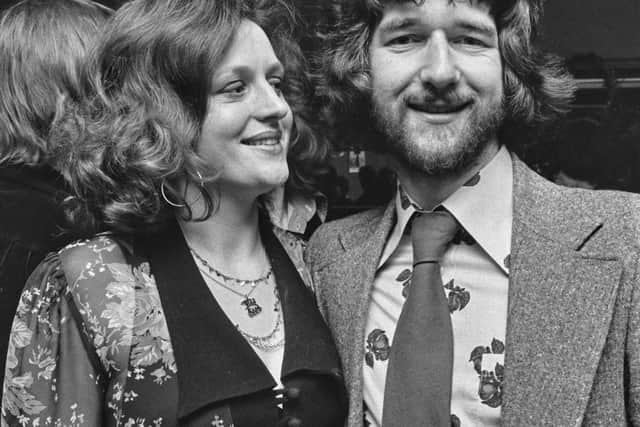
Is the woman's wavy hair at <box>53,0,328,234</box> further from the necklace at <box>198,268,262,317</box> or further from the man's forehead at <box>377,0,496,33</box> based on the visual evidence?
the man's forehead at <box>377,0,496,33</box>

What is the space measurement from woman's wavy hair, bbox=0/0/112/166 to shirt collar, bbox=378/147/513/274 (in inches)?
34.5

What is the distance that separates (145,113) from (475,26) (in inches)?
31.1

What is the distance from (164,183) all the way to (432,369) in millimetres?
726

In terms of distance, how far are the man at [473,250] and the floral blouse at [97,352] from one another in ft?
0.85

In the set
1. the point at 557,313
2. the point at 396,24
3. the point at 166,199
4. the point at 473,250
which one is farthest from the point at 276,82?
the point at 557,313

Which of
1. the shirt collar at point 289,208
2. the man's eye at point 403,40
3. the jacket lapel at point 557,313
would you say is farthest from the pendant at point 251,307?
the man's eye at point 403,40

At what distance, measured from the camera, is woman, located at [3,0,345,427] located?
1.64m

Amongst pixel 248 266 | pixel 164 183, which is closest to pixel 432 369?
pixel 248 266

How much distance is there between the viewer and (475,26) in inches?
73.4

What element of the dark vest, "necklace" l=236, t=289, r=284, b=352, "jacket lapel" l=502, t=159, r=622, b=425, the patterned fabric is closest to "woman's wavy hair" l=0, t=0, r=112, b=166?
the dark vest

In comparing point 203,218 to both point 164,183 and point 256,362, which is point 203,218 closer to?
point 164,183

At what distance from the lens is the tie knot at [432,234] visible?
5.85 ft

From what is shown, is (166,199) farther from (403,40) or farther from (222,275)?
(403,40)

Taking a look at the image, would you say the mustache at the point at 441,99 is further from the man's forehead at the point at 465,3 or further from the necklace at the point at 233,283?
the necklace at the point at 233,283
